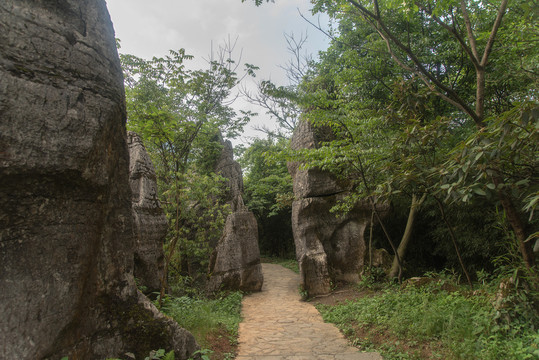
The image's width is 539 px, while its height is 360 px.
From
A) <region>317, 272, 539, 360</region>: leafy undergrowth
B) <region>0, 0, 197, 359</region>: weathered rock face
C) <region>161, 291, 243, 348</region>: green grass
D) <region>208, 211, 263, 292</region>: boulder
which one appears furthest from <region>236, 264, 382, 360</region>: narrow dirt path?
<region>0, 0, 197, 359</region>: weathered rock face

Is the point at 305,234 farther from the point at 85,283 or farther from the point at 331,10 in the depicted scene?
the point at 85,283

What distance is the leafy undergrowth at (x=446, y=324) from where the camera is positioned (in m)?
3.35

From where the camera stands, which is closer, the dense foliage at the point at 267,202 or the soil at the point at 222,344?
the soil at the point at 222,344

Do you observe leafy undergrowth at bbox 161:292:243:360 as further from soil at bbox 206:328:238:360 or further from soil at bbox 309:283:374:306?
soil at bbox 309:283:374:306

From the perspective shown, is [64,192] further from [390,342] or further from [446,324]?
[446,324]

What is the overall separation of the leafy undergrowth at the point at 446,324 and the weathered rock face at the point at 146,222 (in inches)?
127

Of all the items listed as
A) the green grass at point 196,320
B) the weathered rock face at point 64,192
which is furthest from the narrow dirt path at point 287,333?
the weathered rock face at point 64,192

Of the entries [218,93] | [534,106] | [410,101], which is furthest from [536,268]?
[218,93]

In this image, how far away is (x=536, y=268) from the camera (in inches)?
152

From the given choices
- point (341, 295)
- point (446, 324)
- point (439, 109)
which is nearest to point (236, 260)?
point (341, 295)

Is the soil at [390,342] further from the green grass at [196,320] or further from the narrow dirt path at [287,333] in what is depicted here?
the green grass at [196,320]

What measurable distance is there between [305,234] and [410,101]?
15.7 ft

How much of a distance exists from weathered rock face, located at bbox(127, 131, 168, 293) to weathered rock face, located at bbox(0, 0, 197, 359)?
89.0 inches

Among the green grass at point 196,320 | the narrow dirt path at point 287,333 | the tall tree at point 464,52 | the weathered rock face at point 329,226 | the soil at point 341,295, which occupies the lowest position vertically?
the narrow dirt path at point 287,333
